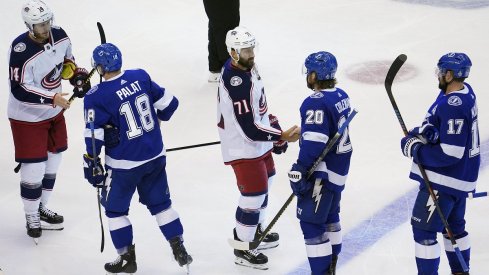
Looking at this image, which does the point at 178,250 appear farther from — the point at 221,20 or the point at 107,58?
the point at 221,20

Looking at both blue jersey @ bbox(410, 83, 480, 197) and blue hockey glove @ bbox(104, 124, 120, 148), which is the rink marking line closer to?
blue jersey @ bbox(410, 83, 480, 197)

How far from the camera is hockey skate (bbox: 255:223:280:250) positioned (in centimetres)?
489

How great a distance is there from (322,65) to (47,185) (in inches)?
77.7

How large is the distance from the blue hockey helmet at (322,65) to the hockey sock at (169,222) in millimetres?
1094

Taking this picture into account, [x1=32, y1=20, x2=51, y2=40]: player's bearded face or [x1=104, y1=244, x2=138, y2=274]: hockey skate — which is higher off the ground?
[x1=32, y1=20, x2=51, y2=40]: player's bearded face

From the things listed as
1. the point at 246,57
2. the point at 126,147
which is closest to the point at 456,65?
the point at 246,57

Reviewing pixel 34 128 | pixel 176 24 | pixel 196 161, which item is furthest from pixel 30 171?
pixel 176 24

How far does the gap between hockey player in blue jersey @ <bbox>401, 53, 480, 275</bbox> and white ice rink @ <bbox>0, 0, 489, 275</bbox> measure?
0.43m

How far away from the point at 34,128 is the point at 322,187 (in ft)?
5.68

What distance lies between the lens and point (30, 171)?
197 inches

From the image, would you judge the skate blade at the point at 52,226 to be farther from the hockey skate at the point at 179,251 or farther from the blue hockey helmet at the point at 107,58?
the blue hockey helmet at the point at 107,58

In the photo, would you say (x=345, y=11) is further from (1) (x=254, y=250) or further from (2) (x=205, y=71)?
(1) (x=254, y=250)

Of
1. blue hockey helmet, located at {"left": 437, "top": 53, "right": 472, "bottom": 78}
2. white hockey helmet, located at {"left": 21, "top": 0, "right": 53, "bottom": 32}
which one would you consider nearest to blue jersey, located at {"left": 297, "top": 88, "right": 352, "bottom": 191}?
blue hockey helmet, located at {"left": 437, "top": 53, "right": 472, "bottom": 78}

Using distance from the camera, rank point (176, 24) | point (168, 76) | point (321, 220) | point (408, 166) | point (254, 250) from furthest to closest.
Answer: point (176, 24) < point (168, 76) < point (408, 166) < point (254, 250) < point (321, 220)
